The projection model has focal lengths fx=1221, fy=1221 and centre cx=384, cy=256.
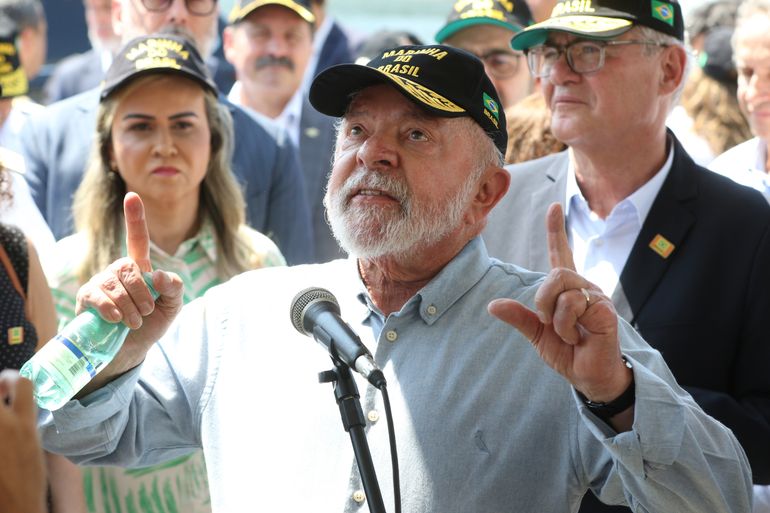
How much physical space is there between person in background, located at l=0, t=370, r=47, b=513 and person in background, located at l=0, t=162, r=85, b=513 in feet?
7.16

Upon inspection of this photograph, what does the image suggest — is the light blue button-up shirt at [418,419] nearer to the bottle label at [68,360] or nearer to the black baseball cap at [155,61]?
the bottle label at [68,360]

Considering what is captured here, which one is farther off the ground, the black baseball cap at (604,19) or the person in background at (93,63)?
the person in background at (93,63)

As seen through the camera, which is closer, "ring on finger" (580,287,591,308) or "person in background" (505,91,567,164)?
"ring on finger" (580,287,591,308)

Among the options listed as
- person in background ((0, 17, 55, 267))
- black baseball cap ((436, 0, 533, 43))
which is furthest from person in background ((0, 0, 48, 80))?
black baseball cap ((436, 0, 533, 43))

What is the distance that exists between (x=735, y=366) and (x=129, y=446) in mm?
1881

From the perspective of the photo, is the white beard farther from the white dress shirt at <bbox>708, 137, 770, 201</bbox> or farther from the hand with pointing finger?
the white dress shirt at <bbox>708, 137, 770, 201</bbox>

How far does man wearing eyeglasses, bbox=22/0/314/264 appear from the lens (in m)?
5.25

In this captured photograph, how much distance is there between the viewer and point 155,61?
15.6 ft

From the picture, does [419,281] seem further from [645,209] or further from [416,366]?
[645,209]

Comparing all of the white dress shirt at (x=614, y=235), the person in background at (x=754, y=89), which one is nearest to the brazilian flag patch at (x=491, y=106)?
the white dress shirt at (x=614, y=235)

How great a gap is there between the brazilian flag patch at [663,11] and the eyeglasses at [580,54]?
0.29ft

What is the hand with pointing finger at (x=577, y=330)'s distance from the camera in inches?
102

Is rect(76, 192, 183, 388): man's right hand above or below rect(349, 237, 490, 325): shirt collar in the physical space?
above

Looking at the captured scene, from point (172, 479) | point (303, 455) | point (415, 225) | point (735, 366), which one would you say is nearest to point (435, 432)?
point (303, 455)
